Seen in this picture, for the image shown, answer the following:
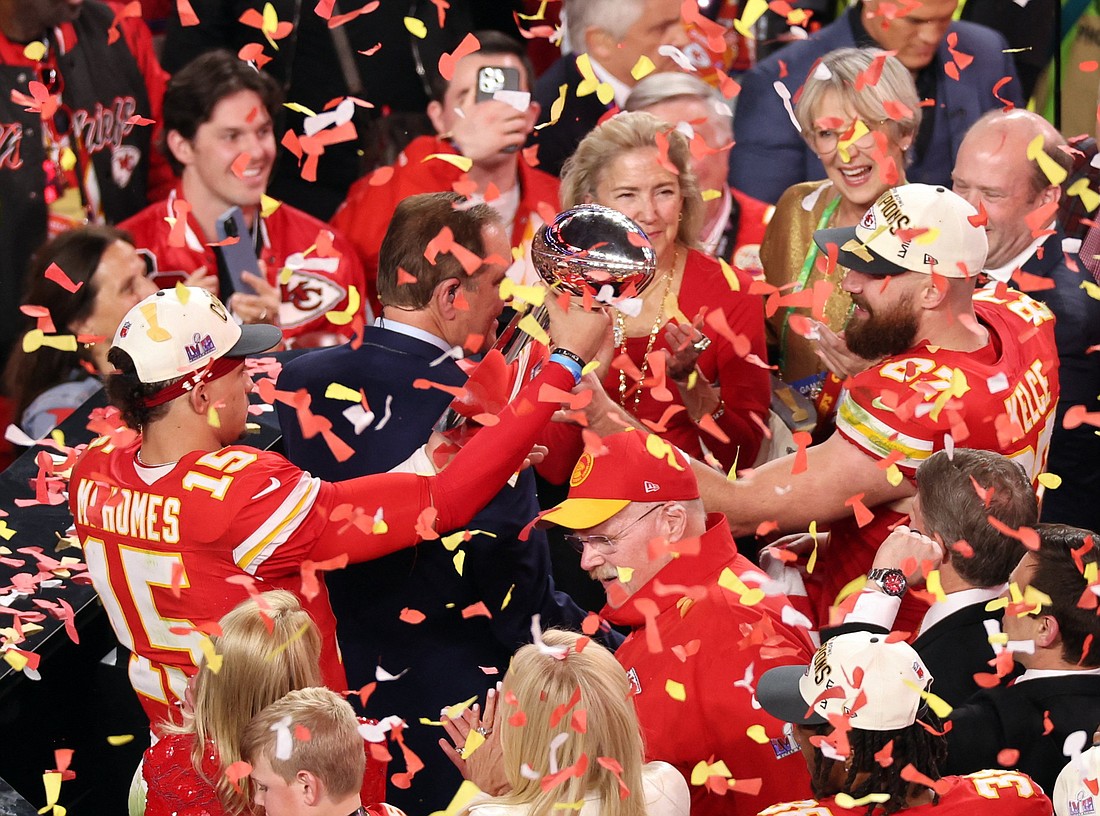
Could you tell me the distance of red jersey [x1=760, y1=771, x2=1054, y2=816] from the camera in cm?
315

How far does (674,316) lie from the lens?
5129 millimetres

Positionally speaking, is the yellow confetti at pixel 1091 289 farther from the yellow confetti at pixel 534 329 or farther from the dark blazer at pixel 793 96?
the yellow confetti at pixel 534 329

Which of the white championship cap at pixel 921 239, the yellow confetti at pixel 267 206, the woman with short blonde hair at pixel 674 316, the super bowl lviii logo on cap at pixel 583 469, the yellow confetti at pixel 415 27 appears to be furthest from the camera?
the yellow confetti at pixel 415 27

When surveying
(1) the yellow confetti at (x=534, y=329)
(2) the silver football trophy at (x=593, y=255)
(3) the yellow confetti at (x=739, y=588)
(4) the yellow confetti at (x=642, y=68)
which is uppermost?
(2) the silver football trophy at (x=593, y=255)

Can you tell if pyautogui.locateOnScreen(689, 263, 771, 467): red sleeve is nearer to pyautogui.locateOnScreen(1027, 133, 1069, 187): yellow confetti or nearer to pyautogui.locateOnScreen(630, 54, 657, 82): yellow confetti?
pyautogui.locateOnScreen(1027, 133, 1069, 187): yellow confetti

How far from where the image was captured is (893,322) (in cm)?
439

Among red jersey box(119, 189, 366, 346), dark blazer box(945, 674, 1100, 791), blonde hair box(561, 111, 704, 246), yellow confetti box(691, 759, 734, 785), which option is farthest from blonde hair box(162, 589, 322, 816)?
red jersey box(119, 189, 366, 346)

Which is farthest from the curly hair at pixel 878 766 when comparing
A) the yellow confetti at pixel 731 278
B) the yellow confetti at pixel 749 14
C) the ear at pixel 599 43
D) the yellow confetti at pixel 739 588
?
the ear at pixel 599 43

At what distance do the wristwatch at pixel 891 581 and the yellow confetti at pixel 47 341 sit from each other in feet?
11.0

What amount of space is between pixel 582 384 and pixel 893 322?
0.87 m

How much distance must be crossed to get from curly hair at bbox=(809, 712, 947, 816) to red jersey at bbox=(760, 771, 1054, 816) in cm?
3

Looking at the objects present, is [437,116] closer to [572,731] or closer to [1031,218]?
[1031,218]

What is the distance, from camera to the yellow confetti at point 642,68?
6586 mm

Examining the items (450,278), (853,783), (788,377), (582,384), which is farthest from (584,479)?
(788,377)
